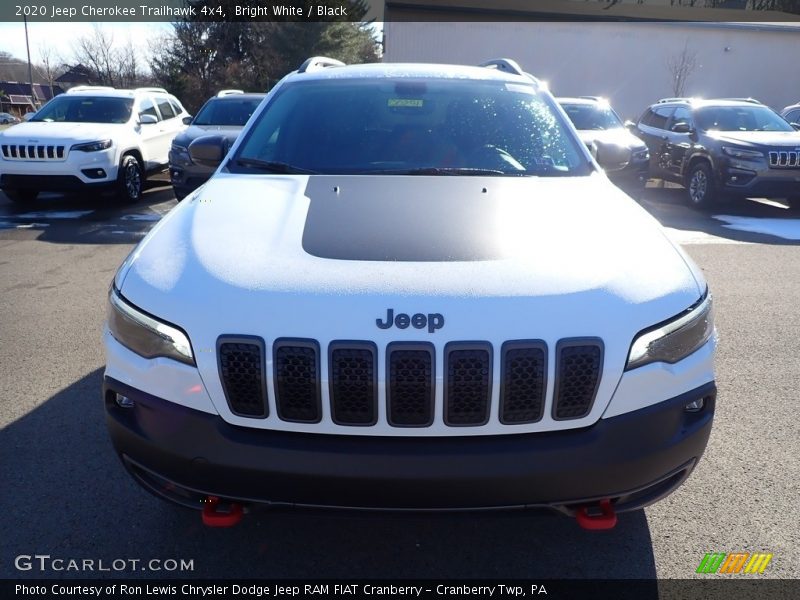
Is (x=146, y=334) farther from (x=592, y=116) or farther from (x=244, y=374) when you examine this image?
(x=592, y=116)

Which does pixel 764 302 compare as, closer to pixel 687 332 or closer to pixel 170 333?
pixel 687 332

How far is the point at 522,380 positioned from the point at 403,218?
2.83ft

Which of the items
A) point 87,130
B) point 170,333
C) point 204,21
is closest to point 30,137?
point 87,130

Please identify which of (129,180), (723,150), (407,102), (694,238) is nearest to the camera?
(407,102)

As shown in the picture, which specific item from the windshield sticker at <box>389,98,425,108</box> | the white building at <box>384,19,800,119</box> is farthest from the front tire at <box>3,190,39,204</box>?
the white building at <box>384,19,800,119</box>

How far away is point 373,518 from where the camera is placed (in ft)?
6.57

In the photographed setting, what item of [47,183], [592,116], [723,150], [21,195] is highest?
[592,116]

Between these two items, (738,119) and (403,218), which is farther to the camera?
(738,119)

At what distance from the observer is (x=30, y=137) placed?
361 inches

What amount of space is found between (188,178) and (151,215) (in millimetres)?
886

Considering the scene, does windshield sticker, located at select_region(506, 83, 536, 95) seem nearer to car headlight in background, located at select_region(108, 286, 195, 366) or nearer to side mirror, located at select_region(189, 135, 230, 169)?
side mirror, located at select_region(189, 135, 230, 169)

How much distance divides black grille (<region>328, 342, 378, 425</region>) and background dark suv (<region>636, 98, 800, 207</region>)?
9486mm

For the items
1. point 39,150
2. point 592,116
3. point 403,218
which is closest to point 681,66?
point 592,116

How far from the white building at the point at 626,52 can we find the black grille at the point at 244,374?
27.3 metres
